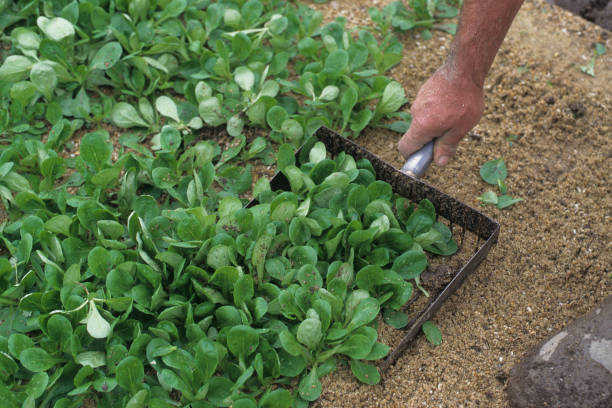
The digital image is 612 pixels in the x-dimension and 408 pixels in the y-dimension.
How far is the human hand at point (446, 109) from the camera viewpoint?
1.78 m

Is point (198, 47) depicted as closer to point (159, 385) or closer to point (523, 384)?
point (159, 385)

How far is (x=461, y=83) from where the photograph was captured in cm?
177

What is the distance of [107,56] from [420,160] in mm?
1265

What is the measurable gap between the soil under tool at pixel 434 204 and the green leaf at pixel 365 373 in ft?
0.18

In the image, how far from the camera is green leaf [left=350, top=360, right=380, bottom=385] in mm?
1745

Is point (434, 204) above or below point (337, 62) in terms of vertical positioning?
below

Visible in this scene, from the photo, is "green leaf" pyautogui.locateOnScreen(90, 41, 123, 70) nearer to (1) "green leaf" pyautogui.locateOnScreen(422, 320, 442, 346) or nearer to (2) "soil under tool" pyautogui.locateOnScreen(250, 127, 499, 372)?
(2) "soil under tool" pyautogui.locateOnScreen(250, 127, 499, 372)

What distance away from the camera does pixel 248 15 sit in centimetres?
261

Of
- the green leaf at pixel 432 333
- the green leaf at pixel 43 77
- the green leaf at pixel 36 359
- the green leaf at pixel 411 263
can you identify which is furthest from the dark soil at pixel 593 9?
the green leaf at pixel 36 359

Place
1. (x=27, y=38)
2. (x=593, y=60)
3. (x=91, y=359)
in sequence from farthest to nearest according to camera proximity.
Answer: (x=593, y=60), (x=27, y=38), (x=91, y=359)

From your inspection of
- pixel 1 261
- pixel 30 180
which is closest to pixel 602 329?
pixel 1 261

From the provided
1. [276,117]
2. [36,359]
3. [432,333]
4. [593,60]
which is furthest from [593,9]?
[36,359]

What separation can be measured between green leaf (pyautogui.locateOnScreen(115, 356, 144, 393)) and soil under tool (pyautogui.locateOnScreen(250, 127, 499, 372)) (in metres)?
0.67

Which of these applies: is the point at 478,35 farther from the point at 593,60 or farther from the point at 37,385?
the point at 37,385
